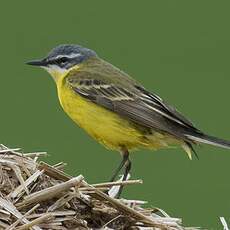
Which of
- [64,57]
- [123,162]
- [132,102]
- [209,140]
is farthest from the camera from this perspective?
[64,57]

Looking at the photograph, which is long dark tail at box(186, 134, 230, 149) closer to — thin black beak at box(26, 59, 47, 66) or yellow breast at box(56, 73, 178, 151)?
yellow breast at box(56, 73, 178, 151)

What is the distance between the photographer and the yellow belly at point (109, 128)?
9.09 metres

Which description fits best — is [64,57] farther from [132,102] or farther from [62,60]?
[132,102]

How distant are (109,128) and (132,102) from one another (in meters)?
0.37

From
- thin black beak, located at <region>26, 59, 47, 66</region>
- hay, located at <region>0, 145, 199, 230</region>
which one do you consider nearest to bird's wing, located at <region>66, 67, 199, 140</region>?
thin black beak, located at <region>26, 59, 47, 66</region>

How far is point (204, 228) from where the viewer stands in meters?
7.13

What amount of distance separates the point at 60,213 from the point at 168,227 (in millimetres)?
885

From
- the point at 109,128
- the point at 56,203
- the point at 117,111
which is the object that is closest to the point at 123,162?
the point at 109,128

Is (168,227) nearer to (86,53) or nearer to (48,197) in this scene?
(48,197)

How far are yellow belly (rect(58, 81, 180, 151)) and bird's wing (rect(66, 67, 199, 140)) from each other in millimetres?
75

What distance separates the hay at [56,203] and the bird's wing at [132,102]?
1913 millimetres

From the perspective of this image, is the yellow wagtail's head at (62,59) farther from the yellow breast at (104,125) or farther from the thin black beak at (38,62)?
the yellow breast at (104,125)

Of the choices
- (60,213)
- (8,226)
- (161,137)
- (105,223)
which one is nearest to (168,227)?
(105,223)

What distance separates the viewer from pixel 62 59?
32.3 feet
